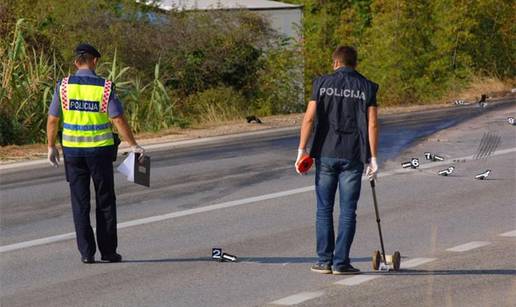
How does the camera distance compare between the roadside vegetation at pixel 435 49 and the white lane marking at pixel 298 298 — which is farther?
the roadside vegetation at pixel 435 49

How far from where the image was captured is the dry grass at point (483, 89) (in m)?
31.9

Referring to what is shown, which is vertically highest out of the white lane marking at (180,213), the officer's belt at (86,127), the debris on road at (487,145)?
the officer's belt at (86,127)

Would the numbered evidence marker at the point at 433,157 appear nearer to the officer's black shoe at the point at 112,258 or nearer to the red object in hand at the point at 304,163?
the officer's black shoe at the point at 112,258

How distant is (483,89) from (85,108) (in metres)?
24.8

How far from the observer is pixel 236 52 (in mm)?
33000

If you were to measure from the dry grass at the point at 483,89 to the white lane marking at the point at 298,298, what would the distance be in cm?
2266

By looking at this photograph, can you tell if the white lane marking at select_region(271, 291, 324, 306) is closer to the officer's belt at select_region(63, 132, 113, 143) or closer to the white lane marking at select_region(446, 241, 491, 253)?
the white lane marking at select_region(446, 241, 491, 253)

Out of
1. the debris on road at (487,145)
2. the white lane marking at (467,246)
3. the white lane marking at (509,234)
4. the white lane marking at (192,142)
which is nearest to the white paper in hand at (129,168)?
the white lane marking at (467,246)

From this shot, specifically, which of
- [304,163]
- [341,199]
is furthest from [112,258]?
[341,199]

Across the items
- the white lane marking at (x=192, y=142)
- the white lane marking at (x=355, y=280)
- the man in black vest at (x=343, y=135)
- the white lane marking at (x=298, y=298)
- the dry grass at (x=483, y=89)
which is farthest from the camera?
the dry grass at (x=483, y=89)

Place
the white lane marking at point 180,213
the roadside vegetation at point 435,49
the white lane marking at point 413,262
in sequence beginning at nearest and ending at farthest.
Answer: the white lane marking at point 413,262, the white lane marking at point 180,213, the roadside vegetation at point 435,49

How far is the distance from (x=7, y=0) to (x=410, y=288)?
21347mm

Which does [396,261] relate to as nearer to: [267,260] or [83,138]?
[267,260]

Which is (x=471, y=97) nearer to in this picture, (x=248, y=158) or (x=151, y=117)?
(x=151, y=117)
